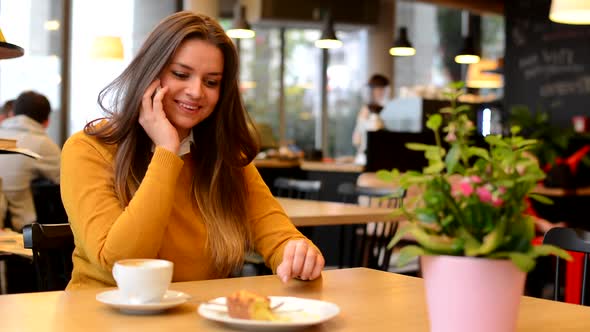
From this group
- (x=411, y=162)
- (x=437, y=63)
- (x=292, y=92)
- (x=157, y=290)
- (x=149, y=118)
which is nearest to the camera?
(x=157, y=290)

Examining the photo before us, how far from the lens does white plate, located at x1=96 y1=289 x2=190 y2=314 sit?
1334mm

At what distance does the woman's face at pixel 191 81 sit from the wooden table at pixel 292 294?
0.43 meters

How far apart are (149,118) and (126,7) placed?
23.0 feet

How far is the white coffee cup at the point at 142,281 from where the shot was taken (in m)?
1.34

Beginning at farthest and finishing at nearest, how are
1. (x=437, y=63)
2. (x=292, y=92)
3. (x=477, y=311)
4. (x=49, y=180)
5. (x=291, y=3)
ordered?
(x=437, y=63) → (x=292, y=92) → (x=291, y=3) → (x=49, y=180) → (x=477, y=311)

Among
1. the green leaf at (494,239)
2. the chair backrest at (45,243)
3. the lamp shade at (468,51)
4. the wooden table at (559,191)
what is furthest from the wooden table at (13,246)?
the lamp shade at (468,51)

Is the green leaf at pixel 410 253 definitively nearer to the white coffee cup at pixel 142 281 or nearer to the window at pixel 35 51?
the white coffee cup at pixel 142 281

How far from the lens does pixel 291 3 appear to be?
10.9 metres

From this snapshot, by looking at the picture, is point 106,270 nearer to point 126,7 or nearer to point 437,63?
point 126,7

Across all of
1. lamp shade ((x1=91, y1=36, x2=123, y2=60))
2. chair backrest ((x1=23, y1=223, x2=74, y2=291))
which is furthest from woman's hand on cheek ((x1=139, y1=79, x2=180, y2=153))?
lamp shade ((x1=91, y1=36, x2=123, y2=60))

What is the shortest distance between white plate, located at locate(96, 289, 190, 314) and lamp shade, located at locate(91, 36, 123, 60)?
6720 millimetres

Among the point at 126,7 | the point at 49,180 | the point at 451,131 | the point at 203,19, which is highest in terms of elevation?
the point at 126,7

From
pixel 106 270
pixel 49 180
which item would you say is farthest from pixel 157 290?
pixel 49 180

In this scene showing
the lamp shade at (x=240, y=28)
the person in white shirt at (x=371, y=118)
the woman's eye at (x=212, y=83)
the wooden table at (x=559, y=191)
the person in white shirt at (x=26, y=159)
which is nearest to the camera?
the woman's eye at (x=212, y=83)
